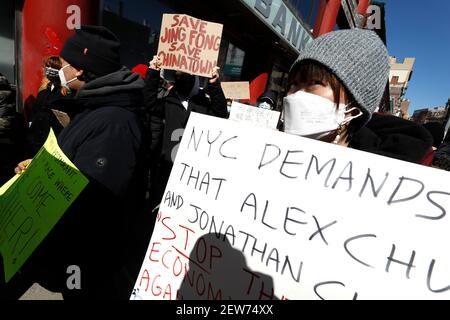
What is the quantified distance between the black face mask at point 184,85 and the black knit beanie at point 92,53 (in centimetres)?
136

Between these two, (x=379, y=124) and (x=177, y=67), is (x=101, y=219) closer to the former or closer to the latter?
(x=379, y=124)

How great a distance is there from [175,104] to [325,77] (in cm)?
199

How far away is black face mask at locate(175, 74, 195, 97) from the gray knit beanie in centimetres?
201

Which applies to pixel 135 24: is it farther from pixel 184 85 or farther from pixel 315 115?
pixel 315 115

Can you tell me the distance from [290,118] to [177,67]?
6.38 feet

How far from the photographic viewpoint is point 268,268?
0.76m

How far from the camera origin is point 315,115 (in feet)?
3.48

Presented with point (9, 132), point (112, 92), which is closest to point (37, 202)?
point (112, 92)

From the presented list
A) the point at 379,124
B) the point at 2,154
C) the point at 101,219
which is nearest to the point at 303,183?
the point at 379,124

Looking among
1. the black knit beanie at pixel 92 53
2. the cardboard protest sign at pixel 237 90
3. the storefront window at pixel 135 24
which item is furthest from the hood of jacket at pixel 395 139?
the storefront window at pixel 135 24

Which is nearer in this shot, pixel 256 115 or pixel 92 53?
pixel 92 53

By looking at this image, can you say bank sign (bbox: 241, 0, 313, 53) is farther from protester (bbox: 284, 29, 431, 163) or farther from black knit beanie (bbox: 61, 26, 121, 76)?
protester (bbox: 284, 29, 431, 163)

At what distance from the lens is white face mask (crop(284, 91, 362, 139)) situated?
1052 millimetres

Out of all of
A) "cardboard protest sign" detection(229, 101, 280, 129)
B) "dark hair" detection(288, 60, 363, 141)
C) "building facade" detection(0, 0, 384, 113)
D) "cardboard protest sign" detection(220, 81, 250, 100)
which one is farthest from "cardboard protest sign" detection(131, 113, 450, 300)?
"cardboard protest sign" detection(220, 81, 250, 100)
